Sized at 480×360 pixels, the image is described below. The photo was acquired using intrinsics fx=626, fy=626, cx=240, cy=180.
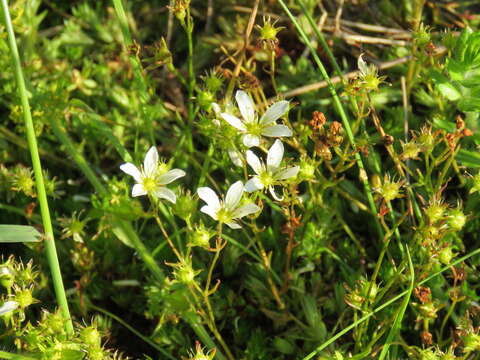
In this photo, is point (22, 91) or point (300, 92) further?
point (300, 92)

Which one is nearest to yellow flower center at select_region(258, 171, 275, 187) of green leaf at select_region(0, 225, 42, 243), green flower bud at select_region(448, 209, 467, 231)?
green flower bud at select_region(448, 209, 467, 231)

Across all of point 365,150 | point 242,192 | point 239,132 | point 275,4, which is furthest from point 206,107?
point 275,4

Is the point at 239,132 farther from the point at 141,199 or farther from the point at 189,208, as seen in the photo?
the point at 141,199

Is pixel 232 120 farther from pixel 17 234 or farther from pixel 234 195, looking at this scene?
pixel 17 234

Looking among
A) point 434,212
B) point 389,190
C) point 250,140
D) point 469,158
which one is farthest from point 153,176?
point 469,158

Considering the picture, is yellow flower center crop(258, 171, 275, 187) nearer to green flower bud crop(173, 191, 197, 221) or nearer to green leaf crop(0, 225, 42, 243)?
green flower bud crop(173, 191, 197, 221)

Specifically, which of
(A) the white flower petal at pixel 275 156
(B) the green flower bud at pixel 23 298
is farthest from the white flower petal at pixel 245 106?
(B) the green flower bud at pixel 23 298
